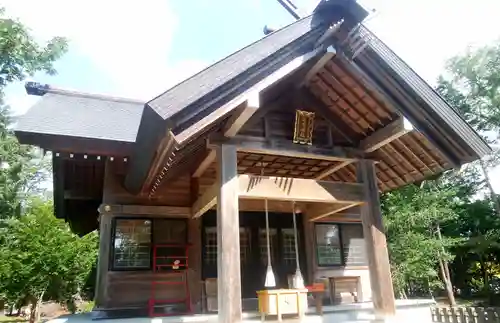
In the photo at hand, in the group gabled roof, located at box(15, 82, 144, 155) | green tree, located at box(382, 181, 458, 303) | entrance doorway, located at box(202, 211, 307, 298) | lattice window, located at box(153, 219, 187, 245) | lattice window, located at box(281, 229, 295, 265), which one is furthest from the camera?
green tree, located at box(382, 181, 458, 303)

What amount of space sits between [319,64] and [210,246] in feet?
14.1

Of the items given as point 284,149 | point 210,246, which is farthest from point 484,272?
point 284,149

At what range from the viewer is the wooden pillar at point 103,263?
6.41 metres

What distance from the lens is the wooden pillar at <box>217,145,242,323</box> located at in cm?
416

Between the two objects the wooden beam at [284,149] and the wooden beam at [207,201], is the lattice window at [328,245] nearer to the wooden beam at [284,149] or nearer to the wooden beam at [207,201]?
the wooden beam at [284,149]

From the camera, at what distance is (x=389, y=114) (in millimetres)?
5383

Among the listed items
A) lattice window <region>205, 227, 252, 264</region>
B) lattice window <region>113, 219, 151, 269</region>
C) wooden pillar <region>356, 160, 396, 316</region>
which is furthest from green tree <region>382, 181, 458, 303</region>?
lattice window <region>113, 219, 151, 269</region>

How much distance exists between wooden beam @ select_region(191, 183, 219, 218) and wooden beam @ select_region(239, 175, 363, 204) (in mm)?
462

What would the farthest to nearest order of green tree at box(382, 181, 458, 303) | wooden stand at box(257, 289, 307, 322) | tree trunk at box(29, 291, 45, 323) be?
tree trunk at box(29, 291, 45, 323) → green tree at box(382, 181, 458, 303) → wooden stand at box(257, 289, 307, 322)

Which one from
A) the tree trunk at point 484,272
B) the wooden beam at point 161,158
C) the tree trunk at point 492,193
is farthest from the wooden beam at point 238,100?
the tree trunk at point 484,272

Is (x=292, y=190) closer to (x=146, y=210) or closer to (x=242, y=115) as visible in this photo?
(x=242, y=115)

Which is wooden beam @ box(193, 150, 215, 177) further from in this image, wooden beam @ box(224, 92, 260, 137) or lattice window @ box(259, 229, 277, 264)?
lattice window @ box(259, 229, 277, 264)

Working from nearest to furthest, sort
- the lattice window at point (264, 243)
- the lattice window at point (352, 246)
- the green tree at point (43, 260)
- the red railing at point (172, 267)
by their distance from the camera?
1. the red railing at point (172, 267)
2. the lattice window at point (264, 243)
3. the lattice window at point (352, 246)
4. the green tree at point (43, 260)

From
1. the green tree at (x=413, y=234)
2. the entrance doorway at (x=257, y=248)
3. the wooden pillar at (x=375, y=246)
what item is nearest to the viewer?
the wooden pillar at (x=375, y=246)
